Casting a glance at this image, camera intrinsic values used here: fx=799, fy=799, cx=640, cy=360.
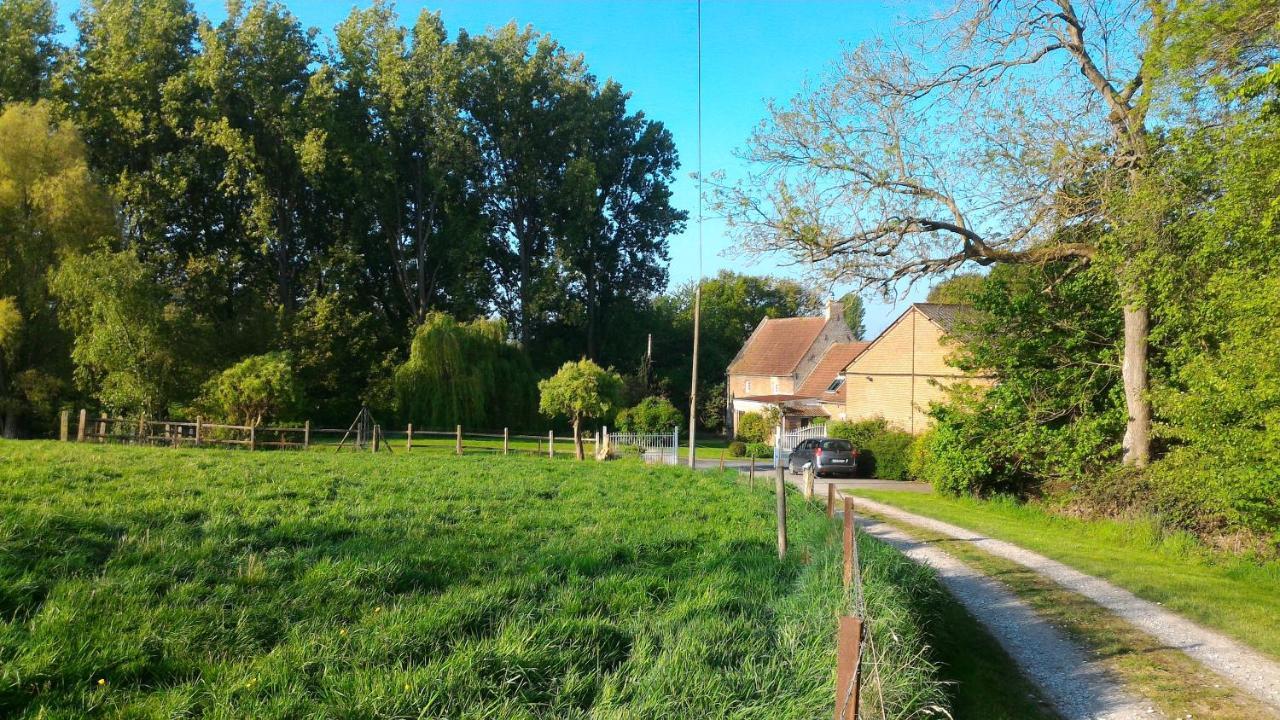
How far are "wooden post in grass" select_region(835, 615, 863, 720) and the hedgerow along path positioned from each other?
90cm

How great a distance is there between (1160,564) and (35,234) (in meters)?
35.8

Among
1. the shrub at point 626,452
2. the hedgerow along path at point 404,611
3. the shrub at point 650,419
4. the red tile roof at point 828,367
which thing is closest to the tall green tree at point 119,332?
the shrub at point 626,452

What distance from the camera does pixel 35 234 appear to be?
97.3 feet

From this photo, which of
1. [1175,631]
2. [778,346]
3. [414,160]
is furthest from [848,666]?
[778,346]

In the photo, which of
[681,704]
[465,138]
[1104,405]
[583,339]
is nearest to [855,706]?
[681,704]

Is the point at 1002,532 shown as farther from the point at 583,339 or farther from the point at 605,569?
the point at 583,339

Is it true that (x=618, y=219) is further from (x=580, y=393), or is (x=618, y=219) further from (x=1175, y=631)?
(x=1175, y=631)

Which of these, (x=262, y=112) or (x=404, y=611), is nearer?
(x=404, y=611)

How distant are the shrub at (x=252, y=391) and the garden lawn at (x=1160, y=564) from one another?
21851 millimetres

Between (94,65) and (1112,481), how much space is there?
42234mm

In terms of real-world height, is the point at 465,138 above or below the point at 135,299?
above

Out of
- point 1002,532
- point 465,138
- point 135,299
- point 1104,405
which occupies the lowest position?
point 1002,532

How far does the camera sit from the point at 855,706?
3.74 metres

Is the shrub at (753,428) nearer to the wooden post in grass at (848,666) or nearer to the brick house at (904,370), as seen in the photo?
the brick house at (904,370)
